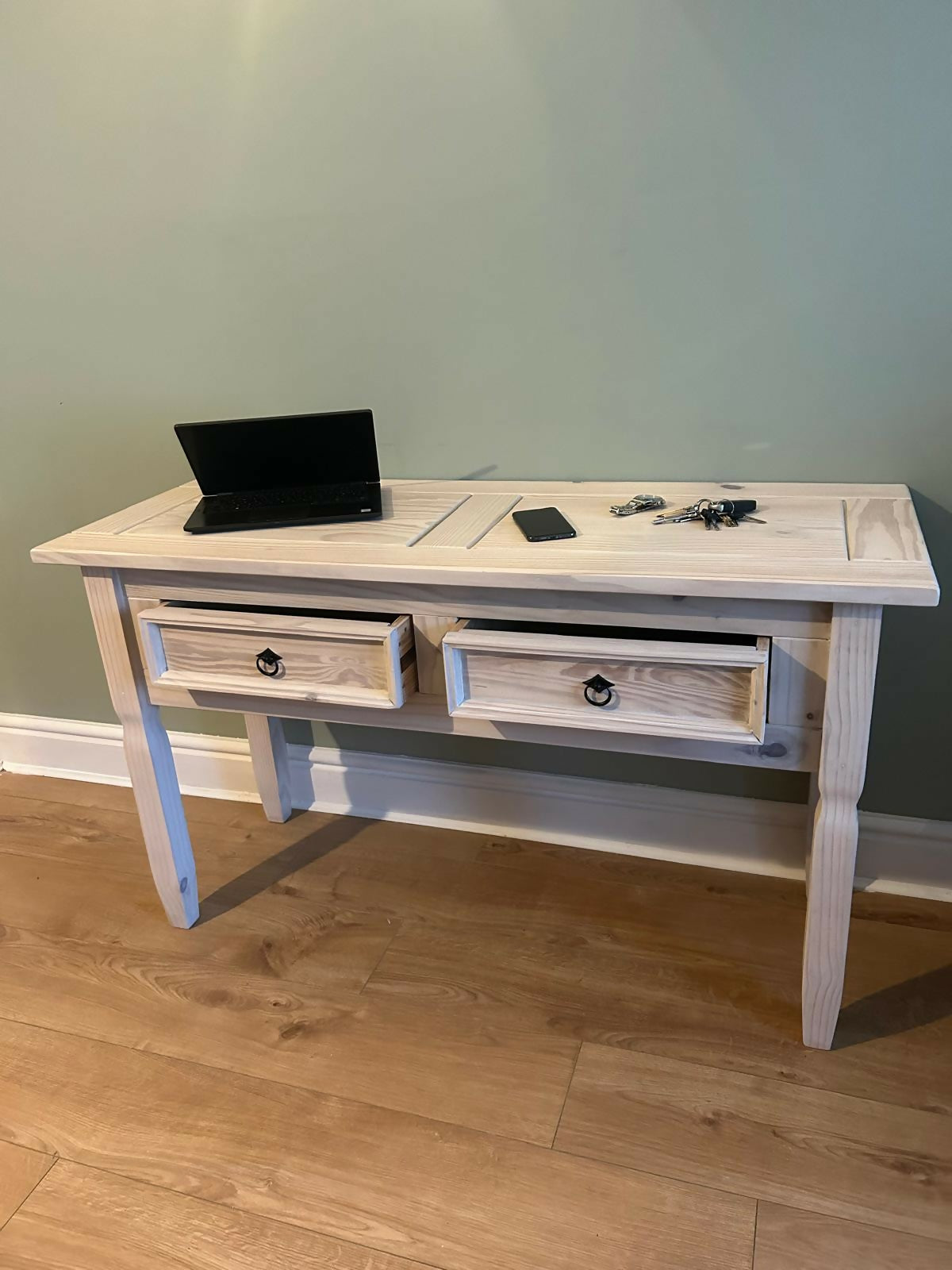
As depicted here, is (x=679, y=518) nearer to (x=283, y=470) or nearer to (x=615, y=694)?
(x=615, y=694)

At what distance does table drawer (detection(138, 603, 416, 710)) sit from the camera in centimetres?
121

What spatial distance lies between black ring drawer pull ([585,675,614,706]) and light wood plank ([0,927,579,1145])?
50cm

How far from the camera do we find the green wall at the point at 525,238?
121 cm

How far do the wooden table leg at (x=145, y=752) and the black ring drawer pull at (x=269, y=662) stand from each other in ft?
0.76

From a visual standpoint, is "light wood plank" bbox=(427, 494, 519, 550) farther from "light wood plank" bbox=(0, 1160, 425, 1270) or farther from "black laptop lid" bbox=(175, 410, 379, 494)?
"light wood plank" bbox=(0, 1160, 425, 1270)

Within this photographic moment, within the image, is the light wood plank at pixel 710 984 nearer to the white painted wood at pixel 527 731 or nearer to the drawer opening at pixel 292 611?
the white painted wood at pixel 527 731

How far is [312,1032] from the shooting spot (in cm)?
134

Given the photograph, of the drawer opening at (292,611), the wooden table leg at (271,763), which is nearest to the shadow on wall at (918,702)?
the drawer opening at (292,611)

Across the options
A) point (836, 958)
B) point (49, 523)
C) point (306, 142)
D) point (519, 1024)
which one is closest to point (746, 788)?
point (836, 958)

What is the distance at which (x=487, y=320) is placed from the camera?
142 centimetres

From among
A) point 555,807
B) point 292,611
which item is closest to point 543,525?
point 292,611

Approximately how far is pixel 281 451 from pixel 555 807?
781mm

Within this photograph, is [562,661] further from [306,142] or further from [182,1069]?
[306,142]

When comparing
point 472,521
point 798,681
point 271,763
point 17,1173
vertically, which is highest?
point 472,521
